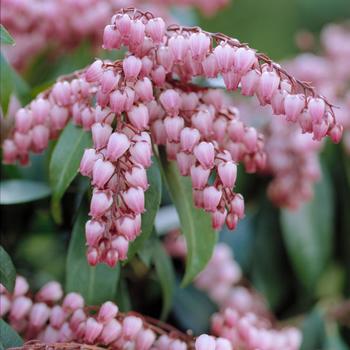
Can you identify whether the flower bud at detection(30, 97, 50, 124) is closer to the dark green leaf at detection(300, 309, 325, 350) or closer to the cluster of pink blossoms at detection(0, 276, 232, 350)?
the cluster of pink blossoms at detection(0, 276, 232, 350)

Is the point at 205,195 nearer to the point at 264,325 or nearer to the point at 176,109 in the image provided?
the point at 176,109

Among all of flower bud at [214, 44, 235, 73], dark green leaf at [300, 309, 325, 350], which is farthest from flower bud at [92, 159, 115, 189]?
dark green leaf at [300, 309, 325, 350]

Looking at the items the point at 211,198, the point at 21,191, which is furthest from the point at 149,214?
the point at 21,191

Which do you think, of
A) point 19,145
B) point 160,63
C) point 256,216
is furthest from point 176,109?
point 256,216

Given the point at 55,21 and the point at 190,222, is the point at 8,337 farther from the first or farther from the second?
the point at 55,21

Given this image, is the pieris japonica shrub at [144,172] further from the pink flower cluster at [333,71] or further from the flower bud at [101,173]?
the pink flower cluster at [333,71]

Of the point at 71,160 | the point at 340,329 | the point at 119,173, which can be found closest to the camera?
the point at 119,173
